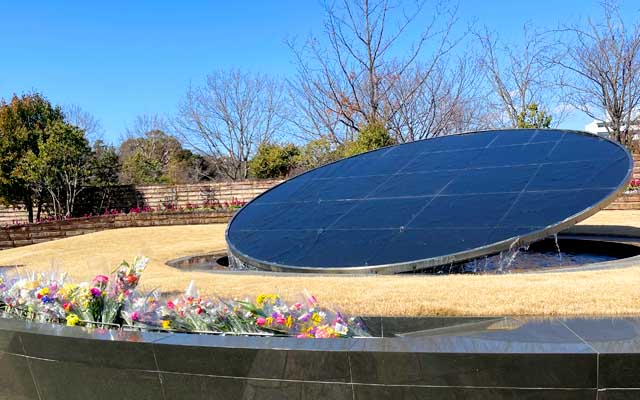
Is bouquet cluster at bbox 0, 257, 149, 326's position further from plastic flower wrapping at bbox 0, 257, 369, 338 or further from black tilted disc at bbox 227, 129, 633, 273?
black tilted disc at bbox 227, 129, 633, 273

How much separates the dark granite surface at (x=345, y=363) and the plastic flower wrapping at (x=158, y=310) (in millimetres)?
215

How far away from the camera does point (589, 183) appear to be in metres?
7.59

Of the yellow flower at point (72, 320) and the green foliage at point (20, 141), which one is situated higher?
the green foliage at point (20, 141)

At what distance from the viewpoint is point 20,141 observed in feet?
84.9

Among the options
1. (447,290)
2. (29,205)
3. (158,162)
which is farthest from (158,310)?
(158,162)

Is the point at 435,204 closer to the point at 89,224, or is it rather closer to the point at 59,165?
the point at 89,224

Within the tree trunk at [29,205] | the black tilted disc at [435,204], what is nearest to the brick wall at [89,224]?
the tree trunk at [29,205]

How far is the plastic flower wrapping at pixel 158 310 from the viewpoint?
374cm

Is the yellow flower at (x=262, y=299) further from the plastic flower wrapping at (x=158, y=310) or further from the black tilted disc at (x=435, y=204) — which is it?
the black tilted disc at (x=435, y=204)

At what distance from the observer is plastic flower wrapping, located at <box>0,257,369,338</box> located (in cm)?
374

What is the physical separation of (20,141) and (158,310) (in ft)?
84.3

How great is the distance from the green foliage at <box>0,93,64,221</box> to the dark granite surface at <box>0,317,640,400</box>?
2379 cm

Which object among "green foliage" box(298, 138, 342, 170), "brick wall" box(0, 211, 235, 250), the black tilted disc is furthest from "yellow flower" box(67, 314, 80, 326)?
"green foliage" box(298, 138, 342, 170)

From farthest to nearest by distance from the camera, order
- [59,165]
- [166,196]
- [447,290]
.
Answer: [166,196] → [59,165] → [447,290]
